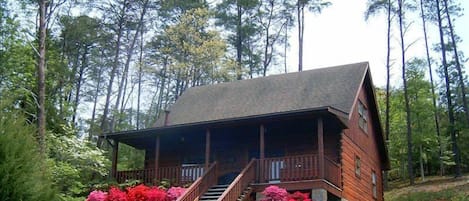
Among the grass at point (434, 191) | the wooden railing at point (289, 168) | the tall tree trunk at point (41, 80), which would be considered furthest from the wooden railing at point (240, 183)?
the grass at point (434, 191)

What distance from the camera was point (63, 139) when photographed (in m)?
20.9

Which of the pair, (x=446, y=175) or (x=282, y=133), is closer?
(x=282, y=133)

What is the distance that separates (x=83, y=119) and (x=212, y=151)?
22940 millimetres

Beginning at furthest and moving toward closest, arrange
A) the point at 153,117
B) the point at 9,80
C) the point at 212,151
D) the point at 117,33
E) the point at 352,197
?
the point at 153,117
the point at 117,33
the point at 9,80
the point at 212,151
the point at 352,197

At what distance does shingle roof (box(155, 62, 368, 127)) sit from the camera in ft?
64.5

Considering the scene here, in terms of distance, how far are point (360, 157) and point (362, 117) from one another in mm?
1765

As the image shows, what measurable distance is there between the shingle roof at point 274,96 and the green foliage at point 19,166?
398 inches

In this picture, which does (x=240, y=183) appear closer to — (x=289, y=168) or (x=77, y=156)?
(x=289, y=168)

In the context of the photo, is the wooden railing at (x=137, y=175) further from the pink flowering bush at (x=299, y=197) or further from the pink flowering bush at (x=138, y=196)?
the pink flowering bush at (x=299, y=197)

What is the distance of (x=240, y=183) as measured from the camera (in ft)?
52.6

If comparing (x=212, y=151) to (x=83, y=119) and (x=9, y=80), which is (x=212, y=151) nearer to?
(x=9, y=80)

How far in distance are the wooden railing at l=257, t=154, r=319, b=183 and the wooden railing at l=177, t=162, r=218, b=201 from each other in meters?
1.65

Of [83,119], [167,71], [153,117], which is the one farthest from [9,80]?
[153,117]

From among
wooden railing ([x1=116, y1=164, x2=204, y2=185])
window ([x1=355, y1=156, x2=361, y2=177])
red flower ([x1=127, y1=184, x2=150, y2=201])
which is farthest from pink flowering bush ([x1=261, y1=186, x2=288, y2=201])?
window ([x1=355, y1=156, x2=361, y2=177])
